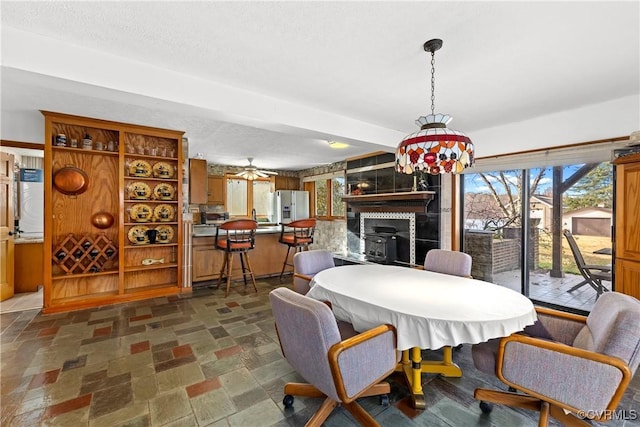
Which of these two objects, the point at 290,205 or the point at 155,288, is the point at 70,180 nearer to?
the point at 155,288

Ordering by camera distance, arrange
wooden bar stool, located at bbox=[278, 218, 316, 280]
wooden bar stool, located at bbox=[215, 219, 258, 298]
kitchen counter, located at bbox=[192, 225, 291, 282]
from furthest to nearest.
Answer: wooden bar stool, located at bbox=[278, 218, 316, 280] < kitchen counter, located at bbox=[192, 225, 291, 282] < wooden bar stool, located at bbox=[215, 219, 258, 298]

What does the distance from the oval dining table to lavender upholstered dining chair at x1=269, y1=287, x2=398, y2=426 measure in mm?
157

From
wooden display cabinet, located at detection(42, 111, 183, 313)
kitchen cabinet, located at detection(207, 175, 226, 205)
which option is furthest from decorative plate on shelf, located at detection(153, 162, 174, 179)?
kitchen cabinet, located at detection(207, 175, 226, 205)

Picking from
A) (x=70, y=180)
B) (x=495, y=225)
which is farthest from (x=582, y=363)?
(x=70, y=180)

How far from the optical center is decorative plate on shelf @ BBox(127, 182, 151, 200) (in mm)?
3867

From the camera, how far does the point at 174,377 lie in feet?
6.82

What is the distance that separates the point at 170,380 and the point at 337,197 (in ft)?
17.1

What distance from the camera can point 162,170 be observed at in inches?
160

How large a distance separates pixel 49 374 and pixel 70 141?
2716 millimetres

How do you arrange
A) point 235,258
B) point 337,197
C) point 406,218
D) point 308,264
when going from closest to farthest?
point 308,264 < point 406,218 < point 235,258 < point 337,197

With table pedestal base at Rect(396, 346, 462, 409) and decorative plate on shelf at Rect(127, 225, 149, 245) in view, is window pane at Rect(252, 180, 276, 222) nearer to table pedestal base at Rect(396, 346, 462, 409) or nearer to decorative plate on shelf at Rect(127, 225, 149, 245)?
decorative plate on shelf at Rect(127, 225, 149, 245)

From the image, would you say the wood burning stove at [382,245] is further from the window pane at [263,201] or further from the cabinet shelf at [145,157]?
the cabinet shelf at [145,157]

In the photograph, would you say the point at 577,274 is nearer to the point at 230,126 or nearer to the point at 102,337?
the point at 230,126

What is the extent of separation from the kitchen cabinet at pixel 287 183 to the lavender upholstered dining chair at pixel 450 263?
17.0 feet
